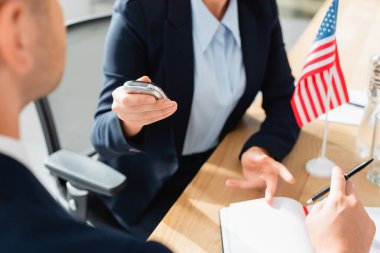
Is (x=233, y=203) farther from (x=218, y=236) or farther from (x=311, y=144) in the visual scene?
(x=311, y=144)

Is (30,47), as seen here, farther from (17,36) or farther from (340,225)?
(340,225)

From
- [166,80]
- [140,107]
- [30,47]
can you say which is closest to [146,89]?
[140,107]

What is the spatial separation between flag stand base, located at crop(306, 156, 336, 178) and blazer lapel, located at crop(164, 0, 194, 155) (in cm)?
34

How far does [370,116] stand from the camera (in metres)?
1.11

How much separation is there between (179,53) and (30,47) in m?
0.66

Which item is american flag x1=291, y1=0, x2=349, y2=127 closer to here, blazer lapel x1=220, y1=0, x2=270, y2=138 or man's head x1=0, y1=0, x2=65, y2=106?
blazer lapel x1=220, y1=0, x2=270, y2=138

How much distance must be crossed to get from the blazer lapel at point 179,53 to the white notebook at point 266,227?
0.37 m

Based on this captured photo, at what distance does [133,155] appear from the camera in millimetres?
1213

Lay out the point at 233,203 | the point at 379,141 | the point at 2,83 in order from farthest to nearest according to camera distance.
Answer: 1. the point at 379,141
2. the point at 233,203
3. the point at 2,83

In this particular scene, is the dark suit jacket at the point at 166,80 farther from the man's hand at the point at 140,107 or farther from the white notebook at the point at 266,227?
the white notebook at the point at 266,227

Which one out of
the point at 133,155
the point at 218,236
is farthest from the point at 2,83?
the point at 133,155

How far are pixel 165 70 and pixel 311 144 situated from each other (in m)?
0.41

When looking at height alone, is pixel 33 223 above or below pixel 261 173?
above

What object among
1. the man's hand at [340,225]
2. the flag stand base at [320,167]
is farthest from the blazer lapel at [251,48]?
the man's hand at [340,225]
